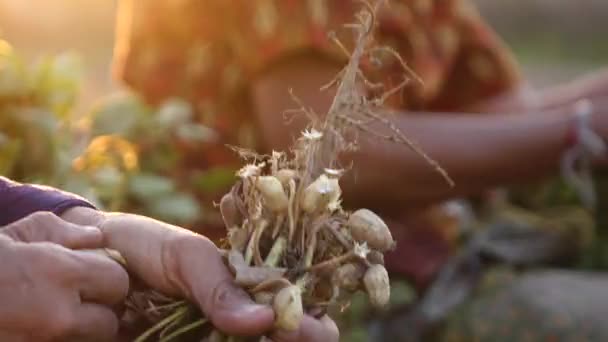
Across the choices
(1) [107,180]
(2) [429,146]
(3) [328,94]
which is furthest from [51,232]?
(2) [429,146]

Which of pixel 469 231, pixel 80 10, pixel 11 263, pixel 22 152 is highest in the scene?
pixel 11 263

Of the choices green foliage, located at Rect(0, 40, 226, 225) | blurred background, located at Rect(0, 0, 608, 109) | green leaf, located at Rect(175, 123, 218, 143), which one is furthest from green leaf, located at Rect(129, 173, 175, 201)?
blurred background, located at Rect(0, 0, 608, 109)

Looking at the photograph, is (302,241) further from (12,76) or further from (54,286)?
(12,76)

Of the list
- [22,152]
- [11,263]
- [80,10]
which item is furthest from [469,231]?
[80,10]

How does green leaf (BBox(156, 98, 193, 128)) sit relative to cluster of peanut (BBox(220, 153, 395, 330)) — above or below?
below

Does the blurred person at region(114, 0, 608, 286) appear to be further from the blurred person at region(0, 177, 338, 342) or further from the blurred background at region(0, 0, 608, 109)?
the blurred background at region(0, 0, 608, 109)

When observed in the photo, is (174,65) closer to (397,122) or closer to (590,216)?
(397,122)
